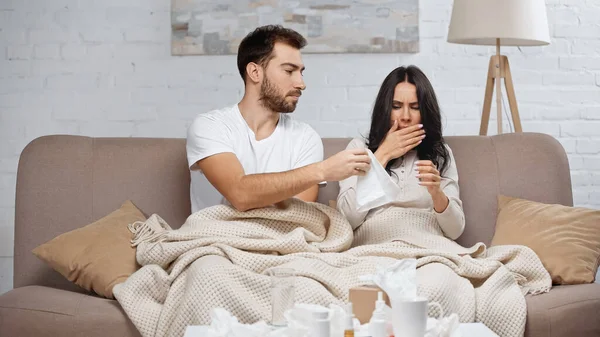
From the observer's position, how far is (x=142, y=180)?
2.98 meters

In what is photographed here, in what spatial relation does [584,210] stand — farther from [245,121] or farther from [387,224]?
[245,121]

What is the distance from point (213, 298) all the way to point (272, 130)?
961 mm

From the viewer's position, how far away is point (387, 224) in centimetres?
281

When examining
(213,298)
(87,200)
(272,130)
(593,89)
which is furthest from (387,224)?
(593,89)

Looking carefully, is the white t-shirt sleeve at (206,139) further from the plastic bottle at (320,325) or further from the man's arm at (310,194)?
the plastic bottle at (320,325)

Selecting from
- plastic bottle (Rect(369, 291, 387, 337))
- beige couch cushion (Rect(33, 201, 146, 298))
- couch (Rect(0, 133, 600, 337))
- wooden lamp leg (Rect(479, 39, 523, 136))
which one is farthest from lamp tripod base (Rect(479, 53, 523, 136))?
plastic bottle (Rect(369, 291, 387, 337))

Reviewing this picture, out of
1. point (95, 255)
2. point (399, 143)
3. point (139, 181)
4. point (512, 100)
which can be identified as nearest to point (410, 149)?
point (399, 143)

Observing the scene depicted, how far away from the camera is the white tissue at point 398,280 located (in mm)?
1657

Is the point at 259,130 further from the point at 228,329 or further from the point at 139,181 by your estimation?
the point at 228,329

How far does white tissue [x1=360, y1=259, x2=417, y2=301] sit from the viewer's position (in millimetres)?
1657

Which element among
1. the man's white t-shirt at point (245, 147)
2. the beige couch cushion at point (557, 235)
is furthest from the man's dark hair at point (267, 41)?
the beige couch cushion at point (557, 235)

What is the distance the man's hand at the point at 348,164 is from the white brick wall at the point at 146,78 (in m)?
1.44

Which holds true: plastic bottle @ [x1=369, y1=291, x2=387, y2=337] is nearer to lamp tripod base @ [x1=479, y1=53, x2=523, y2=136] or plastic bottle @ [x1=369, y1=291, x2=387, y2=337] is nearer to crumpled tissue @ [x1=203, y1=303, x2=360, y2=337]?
crumpled tissue @ [x1=203, y1=303, x2=360, y2=337]

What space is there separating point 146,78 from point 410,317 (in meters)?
2.72
